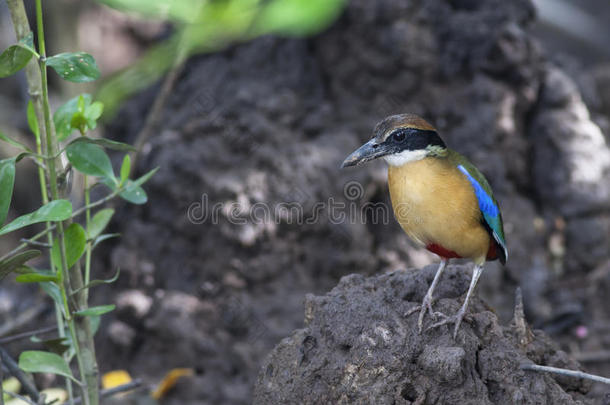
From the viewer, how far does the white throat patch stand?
3482 mm

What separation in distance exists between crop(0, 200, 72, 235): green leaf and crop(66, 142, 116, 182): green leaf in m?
0.33

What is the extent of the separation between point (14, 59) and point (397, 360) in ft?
6.48

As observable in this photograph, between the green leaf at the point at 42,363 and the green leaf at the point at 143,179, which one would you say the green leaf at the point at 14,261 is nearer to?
the green leaf at the point at 42,363

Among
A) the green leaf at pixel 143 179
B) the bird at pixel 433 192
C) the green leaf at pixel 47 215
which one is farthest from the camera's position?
the bird at pixel 433 192

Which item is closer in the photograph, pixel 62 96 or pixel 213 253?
pixel 213 253

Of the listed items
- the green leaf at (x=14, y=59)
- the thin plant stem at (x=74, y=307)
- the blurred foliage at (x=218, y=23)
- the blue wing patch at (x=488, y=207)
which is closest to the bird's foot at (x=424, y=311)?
the blue wing patch at (x=488, y=207)

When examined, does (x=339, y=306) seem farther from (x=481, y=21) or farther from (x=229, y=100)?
(x=481, y=21)

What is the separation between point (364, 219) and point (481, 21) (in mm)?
2090

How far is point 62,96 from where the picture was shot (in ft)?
25.4

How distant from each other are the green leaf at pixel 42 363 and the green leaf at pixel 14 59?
1.18 metres

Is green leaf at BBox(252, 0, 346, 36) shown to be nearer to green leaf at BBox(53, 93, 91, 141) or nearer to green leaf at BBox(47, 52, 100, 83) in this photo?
green leaf at BBox(53, 93, 91, 141)

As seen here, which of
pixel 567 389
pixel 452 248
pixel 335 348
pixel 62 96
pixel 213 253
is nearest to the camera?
pixel 335 348

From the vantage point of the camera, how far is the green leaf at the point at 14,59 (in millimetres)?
2387

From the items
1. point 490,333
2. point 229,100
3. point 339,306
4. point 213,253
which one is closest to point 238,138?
point 229,100
